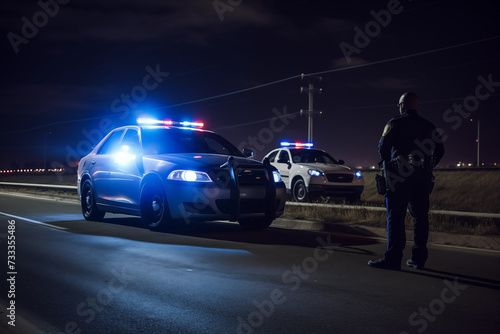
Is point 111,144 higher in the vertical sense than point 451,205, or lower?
higher

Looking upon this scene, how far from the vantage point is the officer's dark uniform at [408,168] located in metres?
6.32

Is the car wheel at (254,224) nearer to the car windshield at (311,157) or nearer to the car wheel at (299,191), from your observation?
the car wheel at (299,191)

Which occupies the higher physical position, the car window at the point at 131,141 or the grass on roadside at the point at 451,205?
the car window at the point at 131,141

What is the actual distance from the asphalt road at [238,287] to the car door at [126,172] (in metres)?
1.37

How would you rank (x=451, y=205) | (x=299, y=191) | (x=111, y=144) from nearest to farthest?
1. (x=111, y=144)
2. (x=299, y=191)
3. (x=451, y=205)

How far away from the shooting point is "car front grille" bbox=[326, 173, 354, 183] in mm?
16719

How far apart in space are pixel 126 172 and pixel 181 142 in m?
1.21

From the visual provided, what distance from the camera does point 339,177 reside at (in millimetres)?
16906

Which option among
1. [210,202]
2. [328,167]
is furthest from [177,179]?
[328,167]

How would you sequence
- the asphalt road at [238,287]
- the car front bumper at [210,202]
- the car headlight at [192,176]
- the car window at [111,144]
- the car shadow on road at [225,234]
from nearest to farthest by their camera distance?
the asphalt road at [238,287] < the car shadow on road at [225,234] < the car front bumper at [210,202] < the car headlight at [192,176] < the car window at [111,144]

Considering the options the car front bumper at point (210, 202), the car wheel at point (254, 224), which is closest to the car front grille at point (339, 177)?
the car wheel at point (254, 224)

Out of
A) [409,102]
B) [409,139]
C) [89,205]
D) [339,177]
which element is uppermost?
[409,102]

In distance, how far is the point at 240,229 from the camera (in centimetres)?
1052

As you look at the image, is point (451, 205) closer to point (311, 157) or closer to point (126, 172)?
point (311, 157)
